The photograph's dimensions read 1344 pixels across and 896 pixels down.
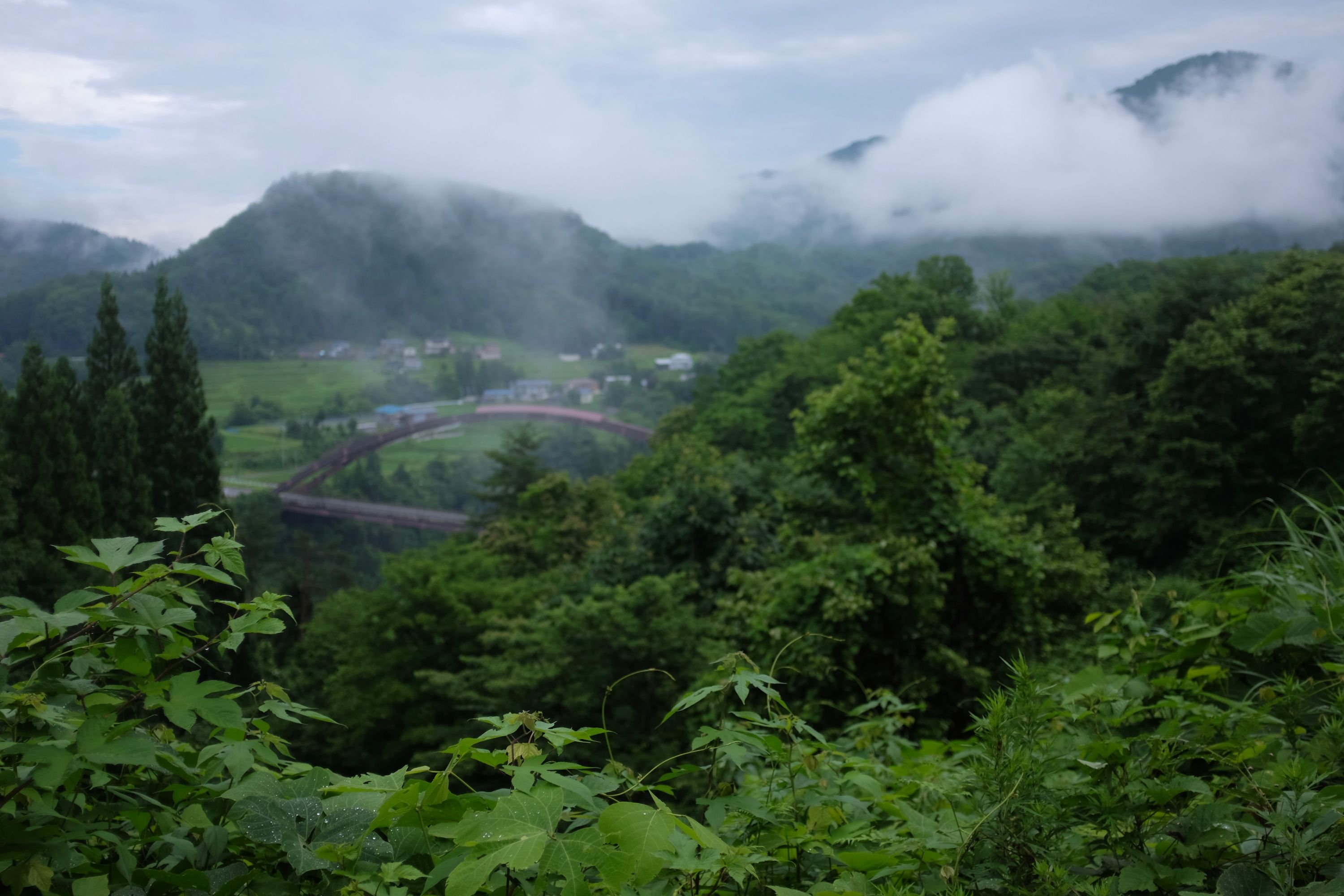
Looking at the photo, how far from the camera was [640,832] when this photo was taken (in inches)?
33.8

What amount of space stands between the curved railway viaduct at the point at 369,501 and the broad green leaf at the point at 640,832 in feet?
95.6

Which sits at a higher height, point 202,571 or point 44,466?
point 202,571

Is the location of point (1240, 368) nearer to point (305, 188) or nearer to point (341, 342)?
point (341, 342)

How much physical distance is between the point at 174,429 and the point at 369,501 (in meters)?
28.3

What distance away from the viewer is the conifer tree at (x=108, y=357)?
14.6m

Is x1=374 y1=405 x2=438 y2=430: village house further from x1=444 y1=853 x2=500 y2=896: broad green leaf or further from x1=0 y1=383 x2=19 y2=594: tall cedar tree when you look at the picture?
x1=444 y1=853 x2=500 y2=896: broad green leaf

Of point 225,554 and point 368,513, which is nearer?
point 225,554

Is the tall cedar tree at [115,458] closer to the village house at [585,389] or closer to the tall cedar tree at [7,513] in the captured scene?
the tall cedar tree at [7,513]

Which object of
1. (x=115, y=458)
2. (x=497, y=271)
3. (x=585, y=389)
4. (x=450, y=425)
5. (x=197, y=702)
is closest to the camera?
(x=197, y=702)

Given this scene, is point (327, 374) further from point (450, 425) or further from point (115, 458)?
point (115, 458)

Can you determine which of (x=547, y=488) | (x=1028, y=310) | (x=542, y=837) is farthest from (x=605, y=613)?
(x=1028, y=310)

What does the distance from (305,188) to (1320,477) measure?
8063cm

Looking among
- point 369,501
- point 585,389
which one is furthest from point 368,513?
point 585,389

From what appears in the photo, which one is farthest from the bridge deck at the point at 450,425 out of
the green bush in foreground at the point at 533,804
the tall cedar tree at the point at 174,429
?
the green bush in foreground at the point at 533,804
